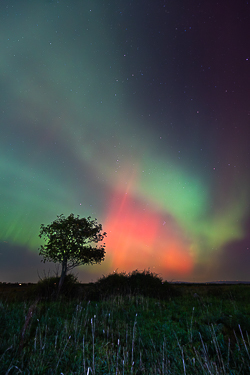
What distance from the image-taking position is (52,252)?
21.7 metres

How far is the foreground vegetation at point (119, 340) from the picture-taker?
5066 millimetres

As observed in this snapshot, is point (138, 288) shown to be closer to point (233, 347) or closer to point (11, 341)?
point (233, 347)

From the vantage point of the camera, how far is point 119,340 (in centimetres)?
677

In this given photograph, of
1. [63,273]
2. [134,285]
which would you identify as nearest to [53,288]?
[63,273]

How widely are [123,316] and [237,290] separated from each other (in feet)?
59.5

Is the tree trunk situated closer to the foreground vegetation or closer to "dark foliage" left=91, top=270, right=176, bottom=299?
the foreground vegetation

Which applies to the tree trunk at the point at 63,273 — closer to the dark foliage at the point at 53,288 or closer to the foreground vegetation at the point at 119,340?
the dark foliage at the point at 53,288

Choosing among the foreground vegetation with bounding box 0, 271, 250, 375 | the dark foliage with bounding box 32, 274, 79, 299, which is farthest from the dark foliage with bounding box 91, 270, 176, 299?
the foreground vegetation with bounding box 0, 271, 250, 375

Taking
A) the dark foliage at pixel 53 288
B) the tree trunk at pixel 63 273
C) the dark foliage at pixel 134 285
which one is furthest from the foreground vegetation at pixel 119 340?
the dark foliage at pixel 134 285

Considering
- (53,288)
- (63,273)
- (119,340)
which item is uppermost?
(63,273)

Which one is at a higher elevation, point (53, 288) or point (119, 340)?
point (53, 288)

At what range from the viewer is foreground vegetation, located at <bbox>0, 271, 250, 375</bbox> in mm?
5066

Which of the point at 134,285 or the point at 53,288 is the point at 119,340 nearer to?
the point at 53,288

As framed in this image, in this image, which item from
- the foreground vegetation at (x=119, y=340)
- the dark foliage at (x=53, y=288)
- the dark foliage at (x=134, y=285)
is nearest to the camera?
the foreground vegetation at (x=119, y=340)
